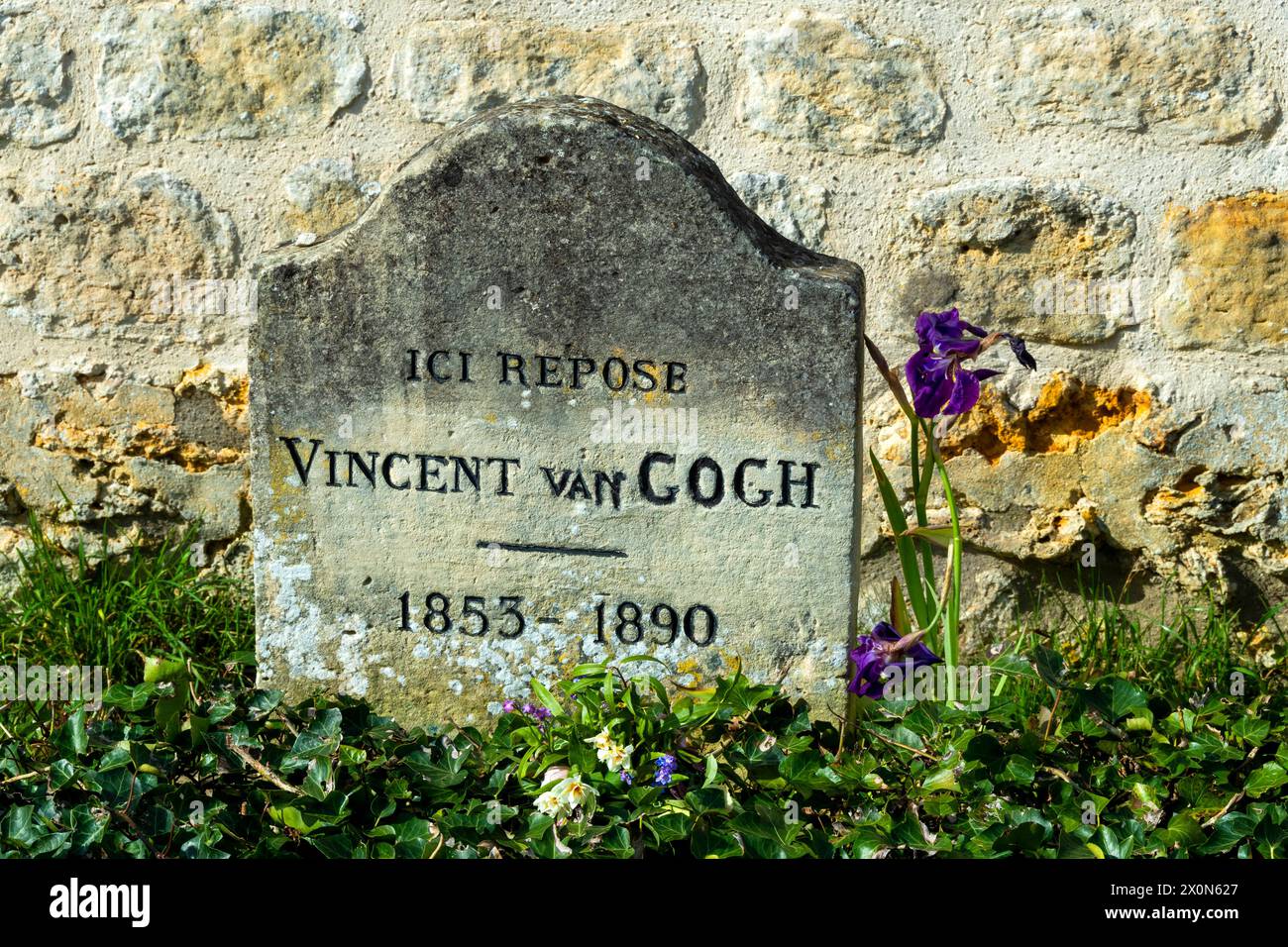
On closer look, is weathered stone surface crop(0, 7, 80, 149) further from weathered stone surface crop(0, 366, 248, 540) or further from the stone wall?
weathered stone surface crop(0, 366, 248, 540)

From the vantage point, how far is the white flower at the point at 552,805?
6.46 feet

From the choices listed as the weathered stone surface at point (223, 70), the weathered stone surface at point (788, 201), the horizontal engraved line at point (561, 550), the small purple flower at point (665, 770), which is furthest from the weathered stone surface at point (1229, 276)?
the weathered stone surface at point (223, 70)

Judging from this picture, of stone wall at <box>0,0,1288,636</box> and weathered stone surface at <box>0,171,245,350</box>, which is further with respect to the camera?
weathered stone surface at <box>0,171,245,350</box>

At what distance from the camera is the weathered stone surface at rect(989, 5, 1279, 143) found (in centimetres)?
265

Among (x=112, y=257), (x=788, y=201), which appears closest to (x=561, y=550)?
(x=788, y=201)

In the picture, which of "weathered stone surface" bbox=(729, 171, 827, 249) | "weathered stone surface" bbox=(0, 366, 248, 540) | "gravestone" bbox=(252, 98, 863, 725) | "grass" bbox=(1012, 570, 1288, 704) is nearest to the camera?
"gravestone" bbox=(252, 98, 863, 725)

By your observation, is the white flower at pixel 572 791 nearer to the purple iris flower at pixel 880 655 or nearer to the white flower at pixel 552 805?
the white flower at pixel 552 805

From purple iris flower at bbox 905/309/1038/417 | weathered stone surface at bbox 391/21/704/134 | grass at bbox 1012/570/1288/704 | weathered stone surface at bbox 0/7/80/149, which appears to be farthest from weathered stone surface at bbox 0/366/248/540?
grass at bbox 1012/570/1288/704

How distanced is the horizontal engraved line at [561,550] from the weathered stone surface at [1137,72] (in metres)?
1.21

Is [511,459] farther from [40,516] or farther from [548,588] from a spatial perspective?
[40,516]

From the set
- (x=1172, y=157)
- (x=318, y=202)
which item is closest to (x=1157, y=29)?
(x=1172, y=157)

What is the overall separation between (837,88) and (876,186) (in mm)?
204

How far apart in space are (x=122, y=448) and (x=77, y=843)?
1230 mm

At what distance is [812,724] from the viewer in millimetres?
2223
